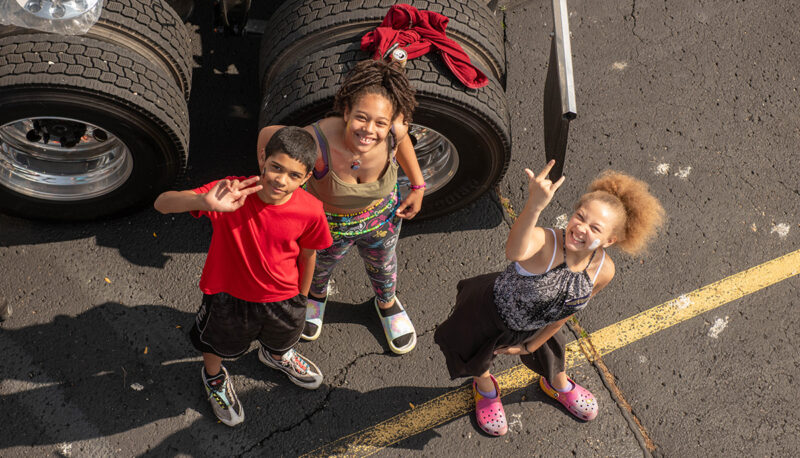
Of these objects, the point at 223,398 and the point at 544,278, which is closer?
the point at 544,278

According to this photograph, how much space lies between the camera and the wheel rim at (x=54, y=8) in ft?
12.5

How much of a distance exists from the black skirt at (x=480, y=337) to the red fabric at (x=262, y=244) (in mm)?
847

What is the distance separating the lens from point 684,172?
5270mm

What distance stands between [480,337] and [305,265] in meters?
0.96

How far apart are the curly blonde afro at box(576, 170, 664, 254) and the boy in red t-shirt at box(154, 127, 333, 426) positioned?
1217mm

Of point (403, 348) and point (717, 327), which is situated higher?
point (403, 348)

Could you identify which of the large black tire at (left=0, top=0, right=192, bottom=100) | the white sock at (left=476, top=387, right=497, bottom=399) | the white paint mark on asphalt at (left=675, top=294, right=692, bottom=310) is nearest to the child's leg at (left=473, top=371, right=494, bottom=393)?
the white sock at (left=476, top=387, right=497, bottom=399)

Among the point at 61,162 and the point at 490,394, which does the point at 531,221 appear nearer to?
the point at 490,394

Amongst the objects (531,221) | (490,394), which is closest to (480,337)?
(490,394)

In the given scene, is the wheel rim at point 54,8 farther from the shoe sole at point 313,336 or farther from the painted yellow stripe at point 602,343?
the painted yellow stripe at point 602,343

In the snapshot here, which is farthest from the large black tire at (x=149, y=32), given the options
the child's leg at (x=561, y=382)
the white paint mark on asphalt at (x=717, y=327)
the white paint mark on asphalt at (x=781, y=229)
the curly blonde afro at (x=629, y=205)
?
the white paint mark on asphalt at (x=781, y=229)

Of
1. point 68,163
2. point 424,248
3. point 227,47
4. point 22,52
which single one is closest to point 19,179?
point 68,163

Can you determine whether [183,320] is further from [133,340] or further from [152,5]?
[152,5]

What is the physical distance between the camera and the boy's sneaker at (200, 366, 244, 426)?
12.7 feet
